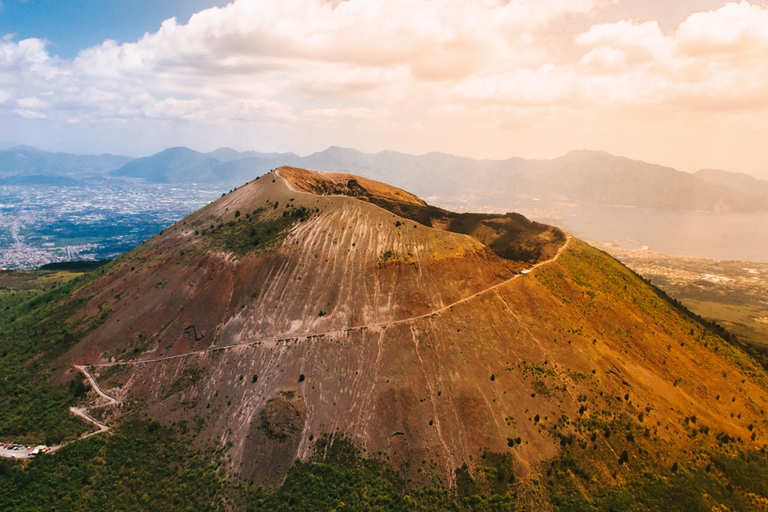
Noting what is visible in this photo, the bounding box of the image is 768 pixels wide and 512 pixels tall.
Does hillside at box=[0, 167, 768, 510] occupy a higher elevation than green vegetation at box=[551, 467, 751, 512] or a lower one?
higher

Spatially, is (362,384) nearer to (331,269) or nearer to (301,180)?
(331,269)

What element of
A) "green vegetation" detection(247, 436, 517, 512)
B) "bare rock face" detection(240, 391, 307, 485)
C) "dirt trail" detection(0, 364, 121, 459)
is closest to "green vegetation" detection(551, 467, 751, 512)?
"green vegetation" detection(247, 436, 517, 512)

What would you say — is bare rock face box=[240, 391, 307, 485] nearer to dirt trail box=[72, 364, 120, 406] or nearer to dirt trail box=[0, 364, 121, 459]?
dirt trail box=[0, 364, 121, 459]

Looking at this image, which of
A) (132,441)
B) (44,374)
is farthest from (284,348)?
(44,374)

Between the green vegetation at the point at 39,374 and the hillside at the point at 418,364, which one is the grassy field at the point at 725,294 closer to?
the hillside at the point at 418,364

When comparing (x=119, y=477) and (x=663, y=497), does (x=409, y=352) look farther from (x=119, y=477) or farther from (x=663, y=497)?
(x=119, y=477)

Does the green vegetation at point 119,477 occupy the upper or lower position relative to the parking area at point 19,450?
lower

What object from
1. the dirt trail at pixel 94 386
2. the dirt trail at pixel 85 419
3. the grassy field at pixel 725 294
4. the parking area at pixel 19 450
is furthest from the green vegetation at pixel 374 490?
the grassy field at pixel 725 294
